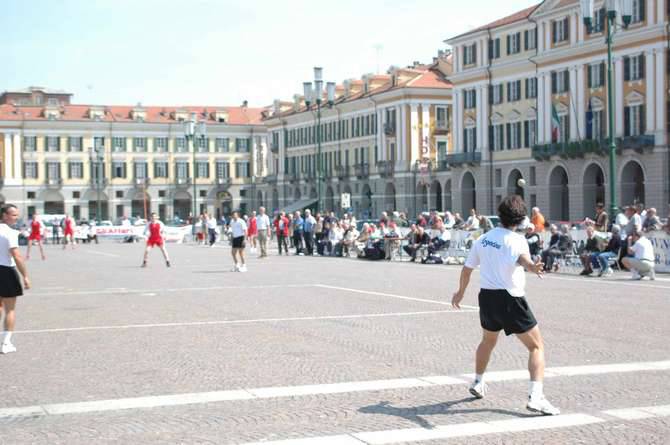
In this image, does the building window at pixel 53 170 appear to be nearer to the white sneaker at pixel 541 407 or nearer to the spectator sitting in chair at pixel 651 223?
the spectator sitting in chair at pixel 651 223

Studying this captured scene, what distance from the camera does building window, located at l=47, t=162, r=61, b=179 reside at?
399 ft

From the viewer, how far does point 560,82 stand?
69188 millimetres

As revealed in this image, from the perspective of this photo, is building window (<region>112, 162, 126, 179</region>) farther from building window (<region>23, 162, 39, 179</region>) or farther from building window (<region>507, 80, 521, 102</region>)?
building window (<region>507, 80, 521, 102</region>)

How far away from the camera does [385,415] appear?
8961 millimetres

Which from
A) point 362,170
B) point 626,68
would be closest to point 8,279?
point 626,68

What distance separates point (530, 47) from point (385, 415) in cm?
6625

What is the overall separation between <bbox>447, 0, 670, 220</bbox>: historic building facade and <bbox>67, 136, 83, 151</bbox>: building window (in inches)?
2212

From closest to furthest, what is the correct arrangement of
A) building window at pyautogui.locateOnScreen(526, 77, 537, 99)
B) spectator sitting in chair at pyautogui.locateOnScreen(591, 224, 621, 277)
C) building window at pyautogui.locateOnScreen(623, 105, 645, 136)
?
spectator sitting in chair at pyautogui.locateOnScreen(591, 224, 621, 277)
building window at pyautogui.locateOnScreen(623, 105, 645, 136)
building window at pyautogui.locateOnScreen(526, 77, 537, 99)

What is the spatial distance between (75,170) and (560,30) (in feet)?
231

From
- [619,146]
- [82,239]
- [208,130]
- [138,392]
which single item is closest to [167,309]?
[138,392]

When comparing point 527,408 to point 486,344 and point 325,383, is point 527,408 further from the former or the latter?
point 325,383

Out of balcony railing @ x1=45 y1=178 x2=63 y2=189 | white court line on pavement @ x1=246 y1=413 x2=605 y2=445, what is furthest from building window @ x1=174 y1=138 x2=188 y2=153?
white court line on pavement @ x1=246 y1=413 x2=605 y2=445

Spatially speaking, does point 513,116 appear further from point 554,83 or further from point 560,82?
point 560,82

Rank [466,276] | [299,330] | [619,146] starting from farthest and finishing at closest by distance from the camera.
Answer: [619,146] → [299,330] → [466,276]
